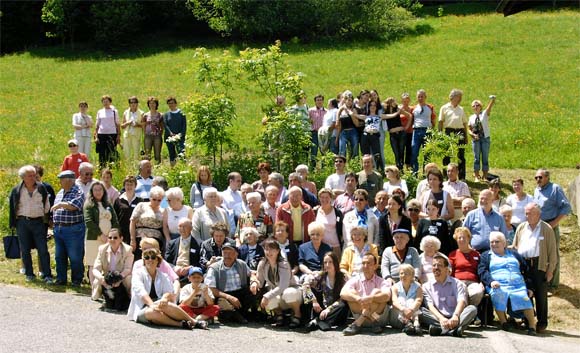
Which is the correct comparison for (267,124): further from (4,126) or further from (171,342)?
(4,126)

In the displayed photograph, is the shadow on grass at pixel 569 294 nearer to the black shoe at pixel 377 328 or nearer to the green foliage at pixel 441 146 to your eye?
the green foliage at pixel 441 146

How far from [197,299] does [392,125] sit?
6.66 meters

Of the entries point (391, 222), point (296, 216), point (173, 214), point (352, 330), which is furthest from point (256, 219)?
point (352, 330)

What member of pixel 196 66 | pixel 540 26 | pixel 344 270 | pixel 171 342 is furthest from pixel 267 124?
pixel 540 26

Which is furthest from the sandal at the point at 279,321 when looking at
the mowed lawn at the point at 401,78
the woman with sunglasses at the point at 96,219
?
the mowed lawn at the point at 401,78

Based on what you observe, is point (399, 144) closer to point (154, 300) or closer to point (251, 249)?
point (251, 249)

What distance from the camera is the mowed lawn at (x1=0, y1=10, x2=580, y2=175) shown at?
71.8 ft

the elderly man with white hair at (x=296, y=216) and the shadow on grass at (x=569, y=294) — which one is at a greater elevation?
the elderly man with white hair at (x=296, y=216)

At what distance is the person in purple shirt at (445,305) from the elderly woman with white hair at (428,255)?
6.3 inches

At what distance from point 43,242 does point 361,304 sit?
197 inches

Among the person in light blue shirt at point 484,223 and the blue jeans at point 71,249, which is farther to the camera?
the blue jeans at point 71,249

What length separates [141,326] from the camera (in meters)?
10.6

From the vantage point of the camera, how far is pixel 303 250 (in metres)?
11.5

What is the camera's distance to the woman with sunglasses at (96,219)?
40.9ft
